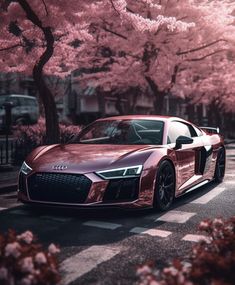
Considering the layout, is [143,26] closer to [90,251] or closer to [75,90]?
[90,251]

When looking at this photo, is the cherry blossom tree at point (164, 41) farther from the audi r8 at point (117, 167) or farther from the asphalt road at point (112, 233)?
the asphalt road at point (112, 233)

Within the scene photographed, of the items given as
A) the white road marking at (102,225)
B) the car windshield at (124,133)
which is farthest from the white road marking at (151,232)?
the car windshield at (124,133)

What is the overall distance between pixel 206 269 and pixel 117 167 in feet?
9.67

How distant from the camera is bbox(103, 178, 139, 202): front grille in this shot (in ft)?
18.6

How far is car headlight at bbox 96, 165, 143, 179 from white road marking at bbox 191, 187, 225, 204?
1857 millimetres

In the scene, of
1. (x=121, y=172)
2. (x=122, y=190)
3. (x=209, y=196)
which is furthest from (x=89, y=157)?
(x=209, y=196)

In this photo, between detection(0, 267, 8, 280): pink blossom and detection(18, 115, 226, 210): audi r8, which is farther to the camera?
detection(18, 115, 226, 210): audi r8

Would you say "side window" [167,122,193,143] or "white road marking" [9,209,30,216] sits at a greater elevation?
"side window" [167,122,193,143]

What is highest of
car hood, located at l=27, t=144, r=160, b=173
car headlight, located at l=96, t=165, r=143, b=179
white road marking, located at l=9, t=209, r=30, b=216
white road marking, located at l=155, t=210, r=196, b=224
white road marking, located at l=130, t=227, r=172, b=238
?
car hood, located at l=27, t=144, r=160, b=173

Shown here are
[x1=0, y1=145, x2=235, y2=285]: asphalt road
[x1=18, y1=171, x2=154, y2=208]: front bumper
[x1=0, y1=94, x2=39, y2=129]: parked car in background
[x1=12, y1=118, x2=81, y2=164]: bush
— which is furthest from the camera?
[x1=0, y1=94, x2=39, y2=129]: parked car in background

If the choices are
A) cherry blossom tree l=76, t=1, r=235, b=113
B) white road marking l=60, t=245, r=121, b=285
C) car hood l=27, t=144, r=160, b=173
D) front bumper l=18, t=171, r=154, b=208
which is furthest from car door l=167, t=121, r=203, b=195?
cherry blossom tree l=76, t=1, r=235, b=113

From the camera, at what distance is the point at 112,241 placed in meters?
4.93

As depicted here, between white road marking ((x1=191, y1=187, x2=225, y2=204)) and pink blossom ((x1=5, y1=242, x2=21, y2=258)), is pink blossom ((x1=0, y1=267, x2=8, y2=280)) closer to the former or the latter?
pink blossom ((x1=5, y1=242, x2=21, y2=258))

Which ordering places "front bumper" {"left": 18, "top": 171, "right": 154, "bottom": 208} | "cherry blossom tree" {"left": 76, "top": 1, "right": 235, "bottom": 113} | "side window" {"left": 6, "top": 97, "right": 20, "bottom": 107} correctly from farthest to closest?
"side window" {"left": 6, "top": 97, "right": 20, "bottom": 107}, "cherry blossom tree" {"left": 76, "top": 1, "right": 235, "bottom": 113}, "front bumper" {"left": 18, "top": 171, "right": 154, "bottom": 208}
